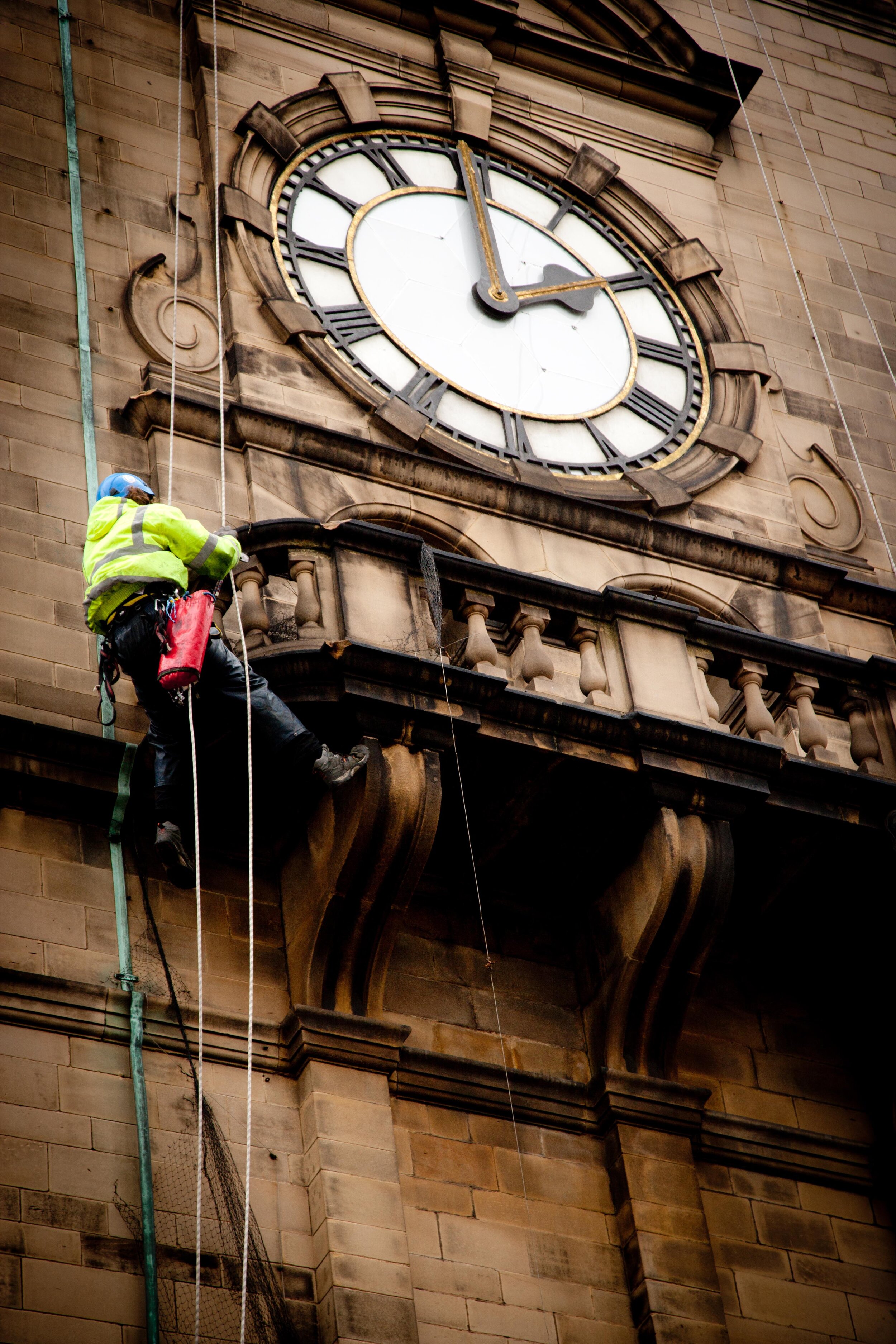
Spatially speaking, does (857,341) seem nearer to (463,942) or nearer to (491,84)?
(491,84)

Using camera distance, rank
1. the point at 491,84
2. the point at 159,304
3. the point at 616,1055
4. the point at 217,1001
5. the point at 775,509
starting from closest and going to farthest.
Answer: the point at 217,1001 → the point at 616,1055 → the point at 159,304 → the point at 775,509 → the point at 491,84

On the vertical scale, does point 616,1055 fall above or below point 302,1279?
above

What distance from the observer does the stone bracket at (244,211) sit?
41.8ft

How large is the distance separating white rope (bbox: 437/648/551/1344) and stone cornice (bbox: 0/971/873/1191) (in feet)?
0.24

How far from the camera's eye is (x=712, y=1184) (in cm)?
1027

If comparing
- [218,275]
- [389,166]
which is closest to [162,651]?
[218,275]

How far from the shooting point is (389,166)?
13820mm

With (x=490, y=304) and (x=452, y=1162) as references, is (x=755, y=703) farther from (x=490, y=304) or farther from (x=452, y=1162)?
(x=490, y=304)

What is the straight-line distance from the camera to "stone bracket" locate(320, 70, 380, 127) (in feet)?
45.4

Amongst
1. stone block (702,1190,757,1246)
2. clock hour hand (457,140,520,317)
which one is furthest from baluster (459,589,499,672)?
clock hour hand (457,140,520,317)

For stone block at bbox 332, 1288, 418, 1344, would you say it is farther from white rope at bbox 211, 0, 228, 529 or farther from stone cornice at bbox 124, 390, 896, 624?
stone cornice at bbox 124, 390, 896, 624

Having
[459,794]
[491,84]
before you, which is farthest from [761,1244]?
[491,84]

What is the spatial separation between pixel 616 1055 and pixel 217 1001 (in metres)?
1.95

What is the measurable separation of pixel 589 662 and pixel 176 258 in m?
3.61
